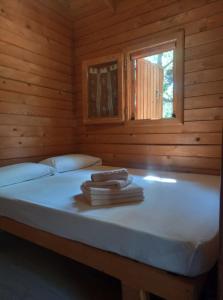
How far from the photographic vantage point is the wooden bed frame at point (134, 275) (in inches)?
35.7

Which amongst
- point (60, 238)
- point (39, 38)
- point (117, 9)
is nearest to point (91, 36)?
point (117, 9)

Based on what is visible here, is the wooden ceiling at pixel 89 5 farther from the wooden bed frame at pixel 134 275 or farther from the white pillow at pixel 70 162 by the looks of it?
the wooden bed frame at pixel 134 275

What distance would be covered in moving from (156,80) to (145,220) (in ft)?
7.71

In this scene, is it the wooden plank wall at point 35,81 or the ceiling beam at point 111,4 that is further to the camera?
the ceiling beam at point 111,4

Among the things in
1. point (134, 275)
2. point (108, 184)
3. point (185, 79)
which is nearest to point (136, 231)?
point (134, 275)

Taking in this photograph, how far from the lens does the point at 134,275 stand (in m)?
1.04

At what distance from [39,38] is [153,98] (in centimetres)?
161

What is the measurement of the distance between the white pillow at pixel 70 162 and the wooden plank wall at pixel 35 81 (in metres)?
0.36

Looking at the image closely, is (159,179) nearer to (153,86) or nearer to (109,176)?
(109,176)

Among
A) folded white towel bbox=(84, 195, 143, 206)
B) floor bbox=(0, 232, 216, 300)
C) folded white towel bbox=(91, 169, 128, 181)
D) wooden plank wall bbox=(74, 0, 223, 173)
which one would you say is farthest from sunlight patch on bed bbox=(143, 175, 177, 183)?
floor bbox=(0, 232, 216, 300)

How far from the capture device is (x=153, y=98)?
302 centimetres

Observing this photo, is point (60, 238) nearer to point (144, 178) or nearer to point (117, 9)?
point (144, 178)

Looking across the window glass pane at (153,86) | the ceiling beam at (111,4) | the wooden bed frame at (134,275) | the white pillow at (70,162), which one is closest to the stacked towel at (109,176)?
the wooden bed frame at (134,275)

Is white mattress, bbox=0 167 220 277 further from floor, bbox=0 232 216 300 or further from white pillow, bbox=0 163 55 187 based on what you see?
floor, bbox=0 232 216 300
